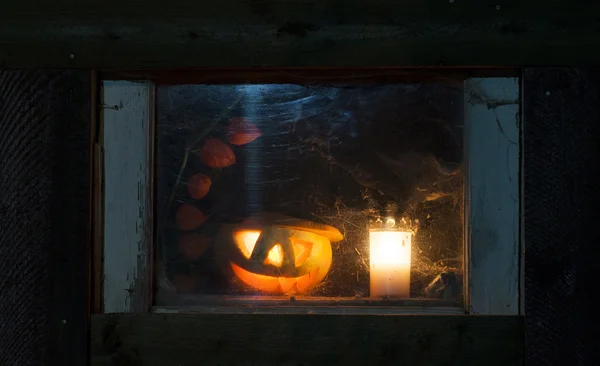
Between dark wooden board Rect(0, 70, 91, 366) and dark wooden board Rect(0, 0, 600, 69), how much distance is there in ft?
0.38

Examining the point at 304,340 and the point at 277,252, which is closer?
the point at 304,340

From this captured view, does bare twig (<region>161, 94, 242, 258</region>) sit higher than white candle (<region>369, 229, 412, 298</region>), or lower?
higher

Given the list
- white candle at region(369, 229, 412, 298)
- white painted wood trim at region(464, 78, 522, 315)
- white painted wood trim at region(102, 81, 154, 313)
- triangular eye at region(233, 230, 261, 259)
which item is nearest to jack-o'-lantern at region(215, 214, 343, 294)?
triangular eye at region(233, 230, 261, 259)

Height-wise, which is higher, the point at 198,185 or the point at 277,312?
the point at 198,185

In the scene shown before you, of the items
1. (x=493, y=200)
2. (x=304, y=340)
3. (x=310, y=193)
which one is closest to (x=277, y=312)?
(x=304, y=340)

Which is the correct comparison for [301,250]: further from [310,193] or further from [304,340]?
[304,340]

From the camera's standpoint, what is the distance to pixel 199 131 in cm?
212

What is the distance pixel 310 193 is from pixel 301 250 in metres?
0.17

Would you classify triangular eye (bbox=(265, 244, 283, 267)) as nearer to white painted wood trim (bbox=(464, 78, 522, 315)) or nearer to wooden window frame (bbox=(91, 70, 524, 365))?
wooden window frame (bbox=(91, 70, 524, 365))

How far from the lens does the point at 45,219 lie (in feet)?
6.59

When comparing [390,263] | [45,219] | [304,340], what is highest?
[45,219]

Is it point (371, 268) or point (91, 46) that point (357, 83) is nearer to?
point (371, 268)

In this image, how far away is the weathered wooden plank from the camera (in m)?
1.97

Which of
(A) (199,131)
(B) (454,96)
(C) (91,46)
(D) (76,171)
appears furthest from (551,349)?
(C) (91,46)
